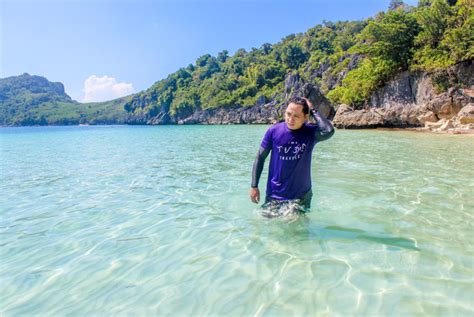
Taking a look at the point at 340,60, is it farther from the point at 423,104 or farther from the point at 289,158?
the point at 289,158

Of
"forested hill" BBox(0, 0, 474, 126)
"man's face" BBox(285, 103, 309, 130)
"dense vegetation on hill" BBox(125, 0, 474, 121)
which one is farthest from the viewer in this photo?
"dense vegetation on hill" BBox(125, 0, 474, 121)

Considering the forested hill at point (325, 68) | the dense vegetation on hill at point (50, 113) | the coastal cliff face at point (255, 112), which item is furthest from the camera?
the dense vegetation on hill at point (50, 113)

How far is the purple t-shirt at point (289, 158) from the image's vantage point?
12.2ft

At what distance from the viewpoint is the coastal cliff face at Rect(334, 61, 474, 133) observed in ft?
84.3

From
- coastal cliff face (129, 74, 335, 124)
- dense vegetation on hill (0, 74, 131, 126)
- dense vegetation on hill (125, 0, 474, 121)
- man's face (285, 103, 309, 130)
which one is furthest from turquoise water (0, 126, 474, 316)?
dense vegetation on hill (0, 74, 131, 126)

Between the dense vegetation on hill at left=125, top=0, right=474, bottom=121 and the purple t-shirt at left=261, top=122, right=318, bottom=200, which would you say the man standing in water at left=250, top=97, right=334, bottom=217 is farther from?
the dense vegetation on hill at left=125, top=0, right=474, bottom=121

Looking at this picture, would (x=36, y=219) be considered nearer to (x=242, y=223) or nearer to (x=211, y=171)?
(x=242, y=223)

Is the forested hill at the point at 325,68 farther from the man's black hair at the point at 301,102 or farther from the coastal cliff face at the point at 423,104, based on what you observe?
the man's black hair at the point at 301,102

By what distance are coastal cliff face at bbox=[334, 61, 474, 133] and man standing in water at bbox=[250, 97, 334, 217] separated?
23.6 m

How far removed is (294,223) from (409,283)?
1.63m

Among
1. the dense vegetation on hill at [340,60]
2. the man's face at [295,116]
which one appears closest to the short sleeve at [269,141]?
the man's face at [295,116]

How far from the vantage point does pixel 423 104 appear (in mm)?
29891

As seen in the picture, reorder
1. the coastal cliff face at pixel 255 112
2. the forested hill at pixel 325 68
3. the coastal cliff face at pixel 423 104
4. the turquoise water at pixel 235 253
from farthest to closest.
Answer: the coastal cliff face at pixel 255 112 → the forested hill at pixel 325 68 → the coastal cliff face at pixel 423 104 → the turquoise water at pixel 235 253

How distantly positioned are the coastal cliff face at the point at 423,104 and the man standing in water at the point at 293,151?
2360 cm
